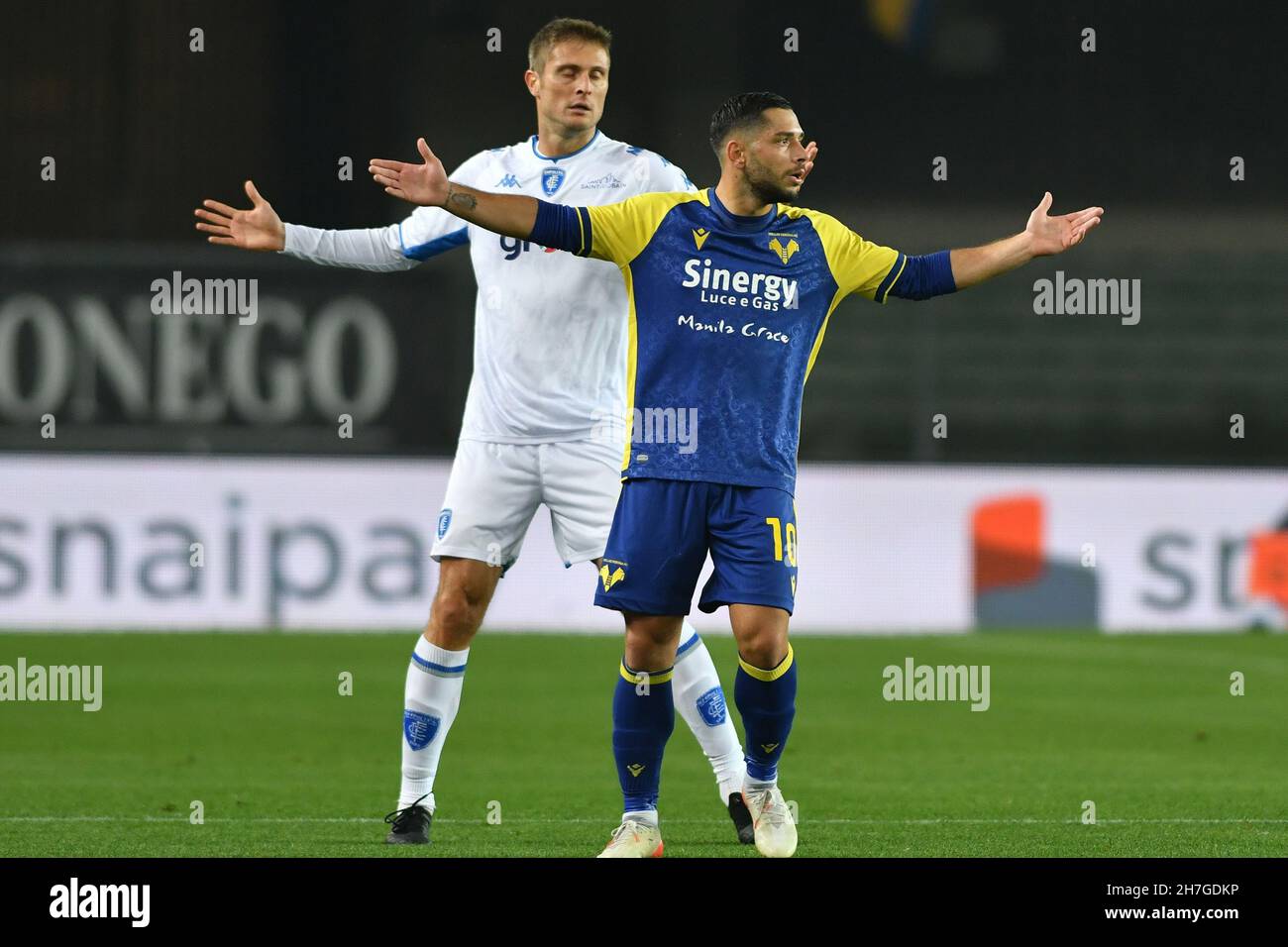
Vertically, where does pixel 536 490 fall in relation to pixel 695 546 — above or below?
above

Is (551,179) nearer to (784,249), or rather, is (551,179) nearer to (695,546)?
(784,249)

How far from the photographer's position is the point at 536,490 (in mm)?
5934

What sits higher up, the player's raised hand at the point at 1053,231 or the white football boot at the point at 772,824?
the player's raised hand at the point at 1053,231

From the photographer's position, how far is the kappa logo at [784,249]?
5.24 m

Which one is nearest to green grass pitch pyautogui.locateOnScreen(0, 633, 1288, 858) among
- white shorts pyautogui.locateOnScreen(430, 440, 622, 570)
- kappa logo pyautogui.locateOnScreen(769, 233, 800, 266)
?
white shorts pyautogui.locateOnScreen(430, 440, 622, 570)

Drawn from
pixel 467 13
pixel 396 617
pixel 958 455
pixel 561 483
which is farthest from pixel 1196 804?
pixel 467 13

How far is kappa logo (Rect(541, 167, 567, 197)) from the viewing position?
234 inches

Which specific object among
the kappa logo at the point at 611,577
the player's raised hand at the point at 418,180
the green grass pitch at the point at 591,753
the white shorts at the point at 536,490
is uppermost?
the player's raised hand at the point at 418,180

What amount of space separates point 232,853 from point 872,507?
9.13m

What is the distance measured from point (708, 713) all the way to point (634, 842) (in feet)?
2.54

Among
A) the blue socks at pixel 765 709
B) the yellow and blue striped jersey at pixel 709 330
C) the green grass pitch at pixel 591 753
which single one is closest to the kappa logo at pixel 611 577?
the yellow and blue striped jersey at pixel 709 330

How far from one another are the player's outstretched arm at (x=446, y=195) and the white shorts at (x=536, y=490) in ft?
3.26

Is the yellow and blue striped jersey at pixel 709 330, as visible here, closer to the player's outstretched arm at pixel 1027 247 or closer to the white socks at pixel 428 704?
the player's outstretched arm at pixel 1027 247

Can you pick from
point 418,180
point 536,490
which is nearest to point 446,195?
point 418,180
